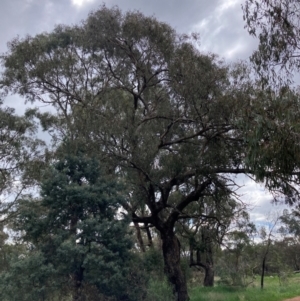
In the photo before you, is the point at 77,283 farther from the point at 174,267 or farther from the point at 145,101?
the point at 145,101

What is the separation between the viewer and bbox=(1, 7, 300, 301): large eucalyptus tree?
55.0 ft

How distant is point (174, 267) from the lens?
64.5ft

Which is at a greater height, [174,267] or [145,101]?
[145,101]

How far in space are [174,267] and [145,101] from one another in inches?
269

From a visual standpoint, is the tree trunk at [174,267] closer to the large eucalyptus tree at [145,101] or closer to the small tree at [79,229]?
the large eucalyptus tree at [145,101]

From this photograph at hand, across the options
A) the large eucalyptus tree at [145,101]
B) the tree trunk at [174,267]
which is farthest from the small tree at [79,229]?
the tree trunk at [174,267]

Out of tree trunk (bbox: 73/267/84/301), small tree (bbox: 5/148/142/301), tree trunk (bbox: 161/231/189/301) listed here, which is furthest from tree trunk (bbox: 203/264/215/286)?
tree trunk (bbox: 73/267/84/301)

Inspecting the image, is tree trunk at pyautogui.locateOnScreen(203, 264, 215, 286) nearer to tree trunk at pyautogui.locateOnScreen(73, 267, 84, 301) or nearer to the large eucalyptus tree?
the large eucalyptus tree

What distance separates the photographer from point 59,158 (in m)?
16.5

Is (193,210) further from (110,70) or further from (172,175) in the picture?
(110,70)

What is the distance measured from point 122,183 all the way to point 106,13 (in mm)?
6462

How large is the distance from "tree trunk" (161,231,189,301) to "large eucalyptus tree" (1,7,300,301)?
0.04 meters

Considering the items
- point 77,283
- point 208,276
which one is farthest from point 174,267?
point 208,276

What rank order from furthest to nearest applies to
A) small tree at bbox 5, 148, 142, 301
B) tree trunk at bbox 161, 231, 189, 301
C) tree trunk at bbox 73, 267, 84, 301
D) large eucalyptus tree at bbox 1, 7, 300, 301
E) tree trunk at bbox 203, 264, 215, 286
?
tree trunk at bbox 203, 264, 215, 286 < tree trunk at bbox 161, 231, 189, 301 < large eucalyptus tree at bbox 1, 7, 300, 301 < tree trunk at bbox 73, 267, 84, 301 < small tree at bbox 5, 148, 142, 301
